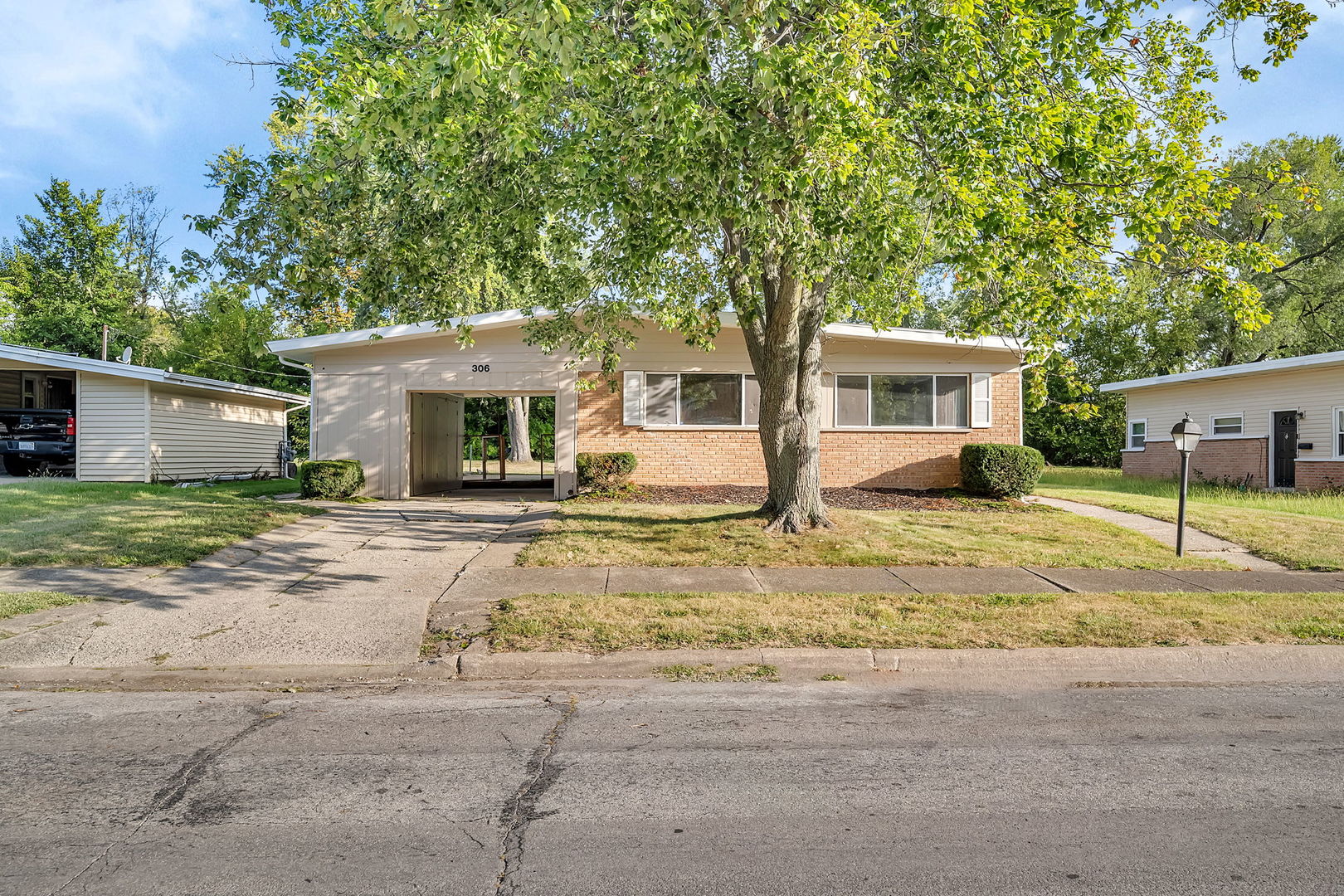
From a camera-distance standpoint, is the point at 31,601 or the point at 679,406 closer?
the point at 31,601

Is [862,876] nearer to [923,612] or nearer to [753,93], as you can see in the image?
[923,612]

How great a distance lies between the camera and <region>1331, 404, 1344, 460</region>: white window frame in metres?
19.3

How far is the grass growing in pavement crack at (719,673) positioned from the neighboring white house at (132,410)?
52.2 feet

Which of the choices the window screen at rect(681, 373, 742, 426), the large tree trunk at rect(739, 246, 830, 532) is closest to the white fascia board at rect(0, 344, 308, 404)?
the window screen at rect(681, 373, 742, 426)

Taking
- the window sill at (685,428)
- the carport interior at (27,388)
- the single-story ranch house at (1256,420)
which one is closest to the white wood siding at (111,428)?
the carport interior at (27,388)

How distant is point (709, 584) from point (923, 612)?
82.6 inches

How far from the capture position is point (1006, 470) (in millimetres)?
16062

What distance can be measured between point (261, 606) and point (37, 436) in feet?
50.9

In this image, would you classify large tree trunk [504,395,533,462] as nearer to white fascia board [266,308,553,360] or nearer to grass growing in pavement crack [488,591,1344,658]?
white fascia board [266,308,553,360]

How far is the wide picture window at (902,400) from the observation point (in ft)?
58.1

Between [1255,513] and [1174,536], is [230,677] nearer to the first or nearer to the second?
[1174,536]

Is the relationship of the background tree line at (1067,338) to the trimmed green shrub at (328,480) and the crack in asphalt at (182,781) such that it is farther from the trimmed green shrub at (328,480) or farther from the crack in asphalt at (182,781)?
the crack in asphalt at (182,781)

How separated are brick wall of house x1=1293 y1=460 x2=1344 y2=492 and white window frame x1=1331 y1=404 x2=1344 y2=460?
0.21 meters

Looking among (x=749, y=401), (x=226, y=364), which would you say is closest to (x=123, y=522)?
(x=749, y=401)
